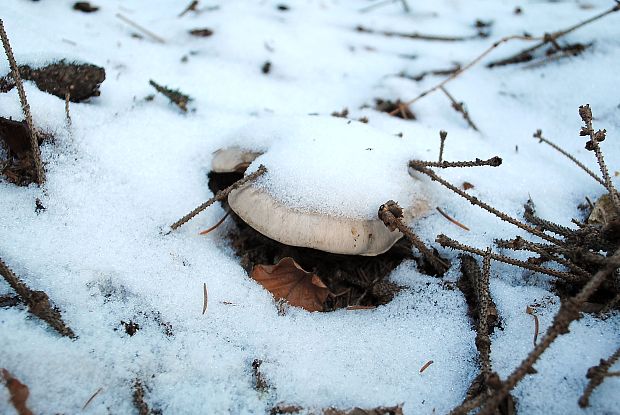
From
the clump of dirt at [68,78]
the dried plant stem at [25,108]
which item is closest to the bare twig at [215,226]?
the dried plant stem at [25,108]

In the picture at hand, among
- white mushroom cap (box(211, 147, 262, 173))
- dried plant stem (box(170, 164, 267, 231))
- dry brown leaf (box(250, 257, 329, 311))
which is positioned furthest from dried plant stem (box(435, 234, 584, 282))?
white mushroom cap (box(211, 147, 262, 173))

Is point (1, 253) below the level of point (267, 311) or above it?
above

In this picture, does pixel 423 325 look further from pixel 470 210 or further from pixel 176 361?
pixel 176 361

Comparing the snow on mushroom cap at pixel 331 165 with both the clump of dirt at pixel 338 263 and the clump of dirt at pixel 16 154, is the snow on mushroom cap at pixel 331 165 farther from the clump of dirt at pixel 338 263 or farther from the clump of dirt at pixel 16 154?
the clump of dirt at pixel 16 154

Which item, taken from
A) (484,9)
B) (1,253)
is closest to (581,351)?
(1,253)

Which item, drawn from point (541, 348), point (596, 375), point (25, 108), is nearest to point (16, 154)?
point (25, 108)

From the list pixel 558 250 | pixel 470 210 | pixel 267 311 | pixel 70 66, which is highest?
pixel 70 66

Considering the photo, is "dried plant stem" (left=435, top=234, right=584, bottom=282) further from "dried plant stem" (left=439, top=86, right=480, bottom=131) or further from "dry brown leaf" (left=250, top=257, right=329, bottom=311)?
"dried plant stem" (left=439, top=86, right=480, bottom=131)

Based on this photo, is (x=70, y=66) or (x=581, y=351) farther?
(x=70, y=66)
